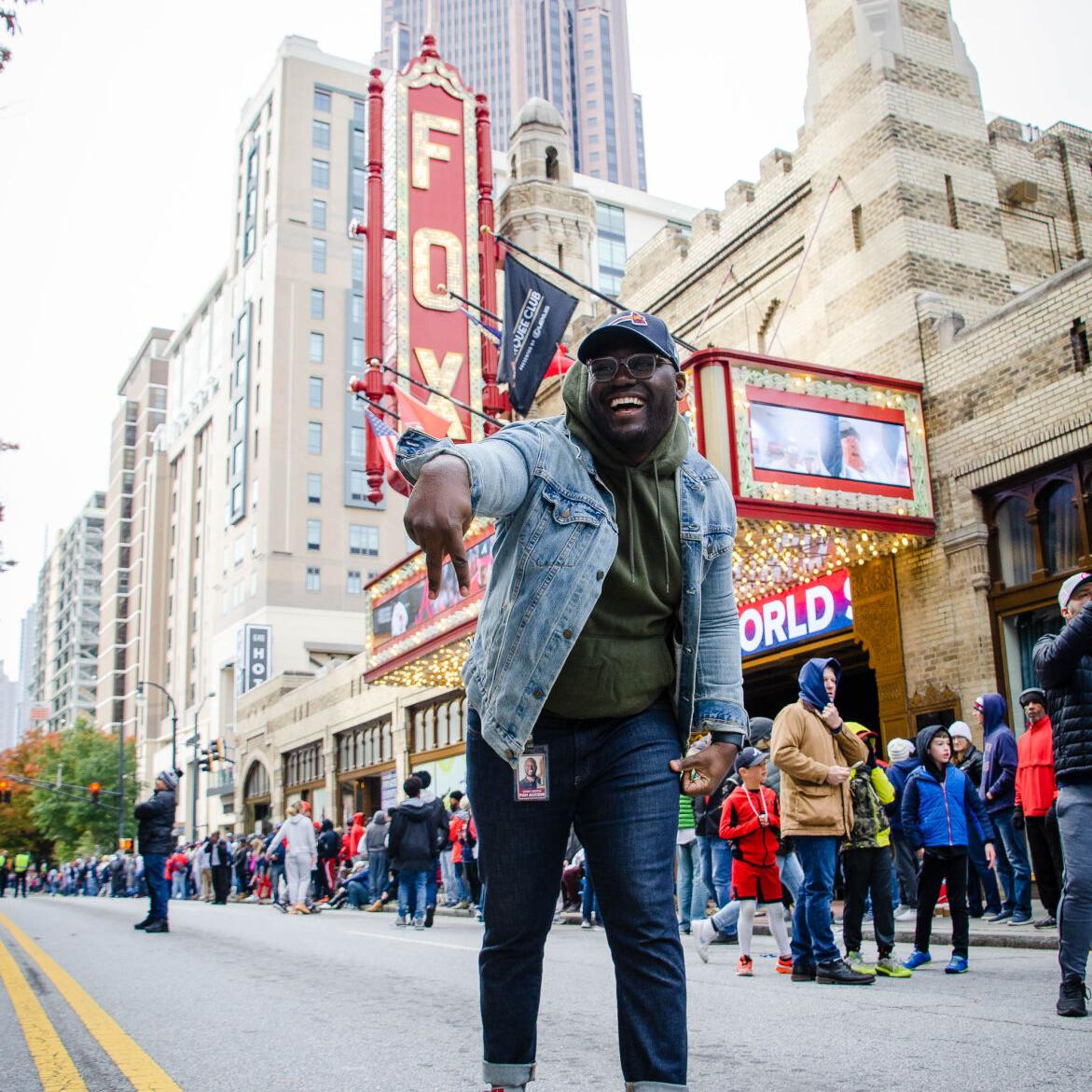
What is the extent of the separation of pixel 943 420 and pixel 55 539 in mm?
150167

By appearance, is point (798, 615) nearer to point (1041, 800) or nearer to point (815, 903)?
point (1041, 800)

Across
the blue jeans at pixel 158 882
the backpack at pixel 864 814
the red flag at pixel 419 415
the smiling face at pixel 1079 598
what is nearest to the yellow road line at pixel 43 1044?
the blue jeans at pixel 158 882

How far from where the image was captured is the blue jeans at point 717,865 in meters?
10.8

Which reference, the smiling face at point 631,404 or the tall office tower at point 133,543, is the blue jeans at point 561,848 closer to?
the smiling face at point 631,404

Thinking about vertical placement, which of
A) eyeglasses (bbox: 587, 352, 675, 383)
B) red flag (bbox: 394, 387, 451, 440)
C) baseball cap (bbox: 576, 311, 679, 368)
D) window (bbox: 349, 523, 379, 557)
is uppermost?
window (bbox: 349, 523, 379, 557)

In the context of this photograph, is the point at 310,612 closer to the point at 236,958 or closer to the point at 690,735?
the point at 236,958

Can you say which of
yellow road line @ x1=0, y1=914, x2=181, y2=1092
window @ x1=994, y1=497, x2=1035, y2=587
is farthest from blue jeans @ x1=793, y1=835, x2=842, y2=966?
window @ x1=994, y1=497, x2=1035, y2=587

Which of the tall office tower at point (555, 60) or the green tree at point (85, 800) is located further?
the tall office tower at point (555, 60)

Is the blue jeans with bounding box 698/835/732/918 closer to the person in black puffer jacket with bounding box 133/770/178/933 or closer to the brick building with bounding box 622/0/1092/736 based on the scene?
the brick building with bounding box 622/0/1092/736

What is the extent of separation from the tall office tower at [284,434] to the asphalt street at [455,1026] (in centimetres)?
5328

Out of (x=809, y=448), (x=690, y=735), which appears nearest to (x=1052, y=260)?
(x=809, y=448)

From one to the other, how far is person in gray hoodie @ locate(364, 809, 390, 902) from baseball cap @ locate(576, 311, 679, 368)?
1536cm

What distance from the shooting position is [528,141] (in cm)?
2977

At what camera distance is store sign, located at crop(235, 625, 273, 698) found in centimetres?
6009
